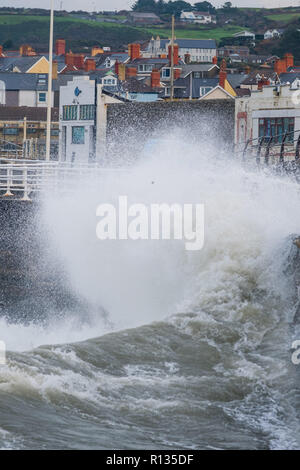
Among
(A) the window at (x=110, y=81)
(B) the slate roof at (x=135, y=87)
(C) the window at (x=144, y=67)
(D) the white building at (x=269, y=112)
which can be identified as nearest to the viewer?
(D) the white building at (x=269, y=112)

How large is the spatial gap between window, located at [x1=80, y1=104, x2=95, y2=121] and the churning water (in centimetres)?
2323

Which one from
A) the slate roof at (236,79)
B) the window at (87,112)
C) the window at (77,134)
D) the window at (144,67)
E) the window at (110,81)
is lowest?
the window at (77,134)

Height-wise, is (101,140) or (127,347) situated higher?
(101,140)

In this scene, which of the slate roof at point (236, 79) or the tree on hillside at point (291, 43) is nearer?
the slate roof at point (236, 79)

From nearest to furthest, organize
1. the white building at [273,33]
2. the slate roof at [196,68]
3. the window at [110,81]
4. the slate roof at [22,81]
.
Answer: the window at [110,81], the slate roof at [22,81], the slate roof at [196,68], the white building at [273,33]

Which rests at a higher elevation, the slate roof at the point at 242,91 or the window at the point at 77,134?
the slate roof at the point at 242,91

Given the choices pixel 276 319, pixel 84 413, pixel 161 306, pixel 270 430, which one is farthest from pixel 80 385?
pixel 161 306

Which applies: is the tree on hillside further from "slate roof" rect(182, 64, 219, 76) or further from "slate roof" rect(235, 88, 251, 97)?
"slate roof" rect(235, 88, 251, 97)

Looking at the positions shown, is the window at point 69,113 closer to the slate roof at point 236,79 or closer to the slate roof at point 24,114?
the slate roof at point 24,114

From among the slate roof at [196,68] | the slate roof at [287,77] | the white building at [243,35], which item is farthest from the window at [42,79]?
the white building at [243,35]

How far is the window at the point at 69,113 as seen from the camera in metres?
53.4
